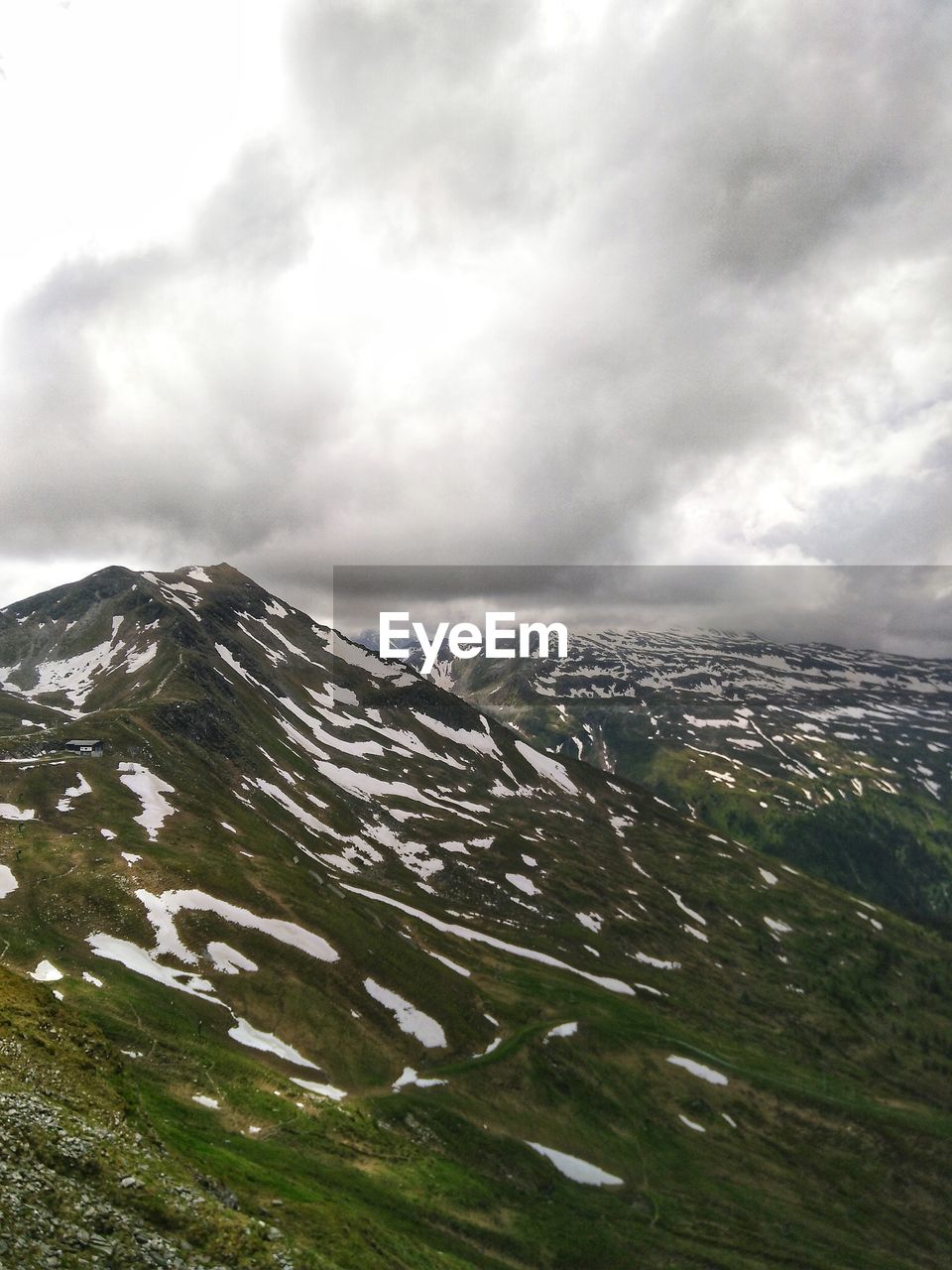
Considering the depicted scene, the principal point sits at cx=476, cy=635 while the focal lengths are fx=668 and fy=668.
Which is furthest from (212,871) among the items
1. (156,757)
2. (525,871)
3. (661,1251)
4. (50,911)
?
(525,871)

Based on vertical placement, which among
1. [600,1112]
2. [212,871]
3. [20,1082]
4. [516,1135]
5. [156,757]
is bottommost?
[600,1112]

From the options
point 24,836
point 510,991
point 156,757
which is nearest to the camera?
point 24,836

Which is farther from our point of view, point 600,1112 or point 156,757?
point 156,757

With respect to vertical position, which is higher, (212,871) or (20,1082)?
(20,1082)

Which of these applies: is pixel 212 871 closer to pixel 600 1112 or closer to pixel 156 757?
pixel 156 757

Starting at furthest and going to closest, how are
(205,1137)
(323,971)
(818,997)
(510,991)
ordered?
(818,997) < (510,991) < (323,971) < (205,1137)

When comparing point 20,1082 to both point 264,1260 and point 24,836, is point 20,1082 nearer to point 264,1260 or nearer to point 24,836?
point 264,1260
